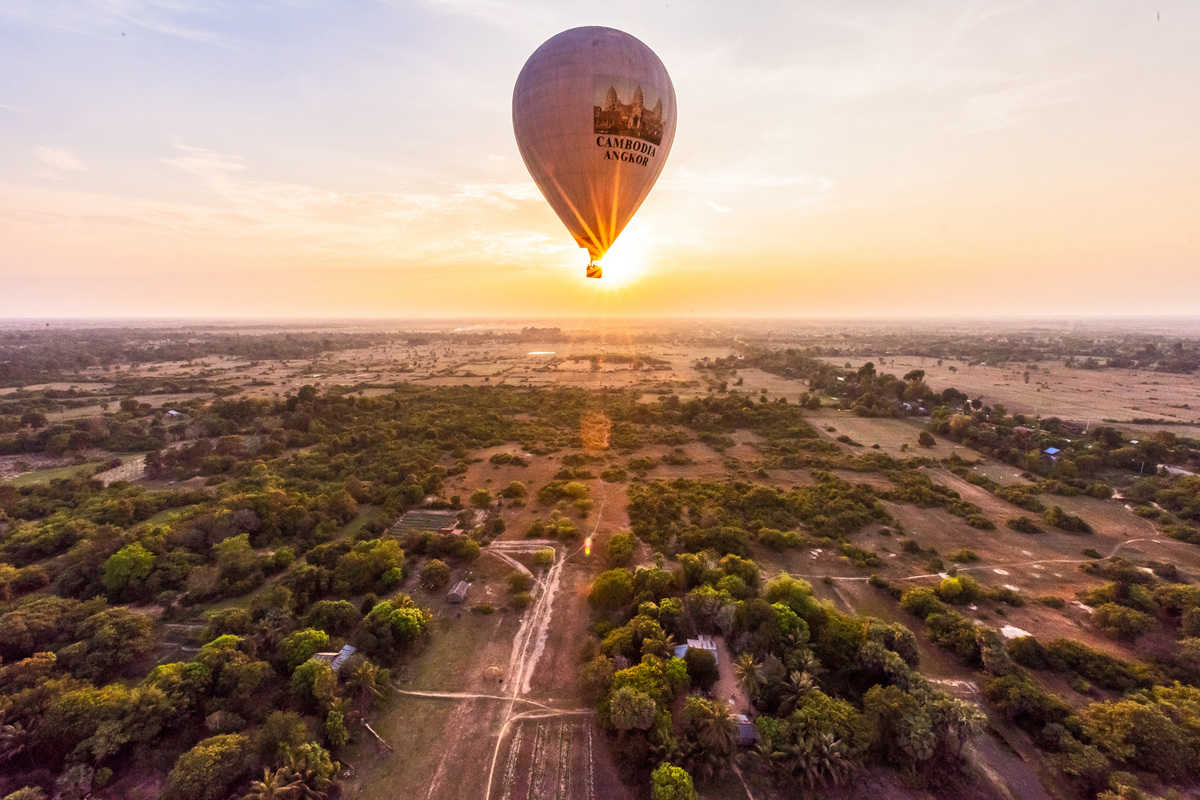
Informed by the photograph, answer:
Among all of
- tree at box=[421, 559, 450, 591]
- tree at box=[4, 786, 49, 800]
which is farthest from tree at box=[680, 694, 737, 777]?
tree at box=[4, 786, 49, 800]

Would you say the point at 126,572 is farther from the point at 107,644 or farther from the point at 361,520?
the point at 361,520

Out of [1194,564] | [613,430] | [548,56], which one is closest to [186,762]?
[548,56]

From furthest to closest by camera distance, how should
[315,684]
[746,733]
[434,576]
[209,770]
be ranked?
1. [434,576]
2. [315,684]
3. [746,733]
4. [209,770]

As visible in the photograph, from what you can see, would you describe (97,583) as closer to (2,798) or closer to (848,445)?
(2,798)

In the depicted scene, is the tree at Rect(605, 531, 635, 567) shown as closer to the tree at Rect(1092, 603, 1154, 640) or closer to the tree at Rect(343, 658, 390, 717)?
the tree at Rect(343, 658, 390, 717)

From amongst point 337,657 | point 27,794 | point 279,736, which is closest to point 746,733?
point 279,736
